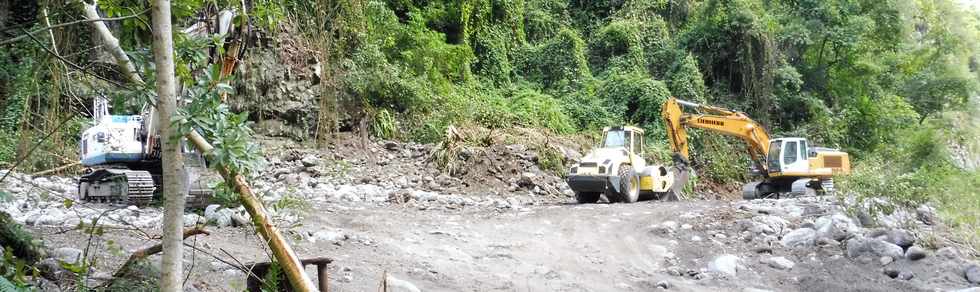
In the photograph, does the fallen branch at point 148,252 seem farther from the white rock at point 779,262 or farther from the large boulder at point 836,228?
the large boulder at point 836,228

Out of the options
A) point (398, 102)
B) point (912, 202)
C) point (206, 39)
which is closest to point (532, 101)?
point (398, 102)

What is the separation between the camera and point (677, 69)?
2319cm

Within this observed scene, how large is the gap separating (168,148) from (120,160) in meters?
7.95

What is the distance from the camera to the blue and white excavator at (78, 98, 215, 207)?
970 centimetres

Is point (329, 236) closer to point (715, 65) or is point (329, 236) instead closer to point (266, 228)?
point (266, 228)

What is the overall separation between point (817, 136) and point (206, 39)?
22.1 meters

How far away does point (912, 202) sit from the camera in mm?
8500

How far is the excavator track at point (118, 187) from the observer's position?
379 inches

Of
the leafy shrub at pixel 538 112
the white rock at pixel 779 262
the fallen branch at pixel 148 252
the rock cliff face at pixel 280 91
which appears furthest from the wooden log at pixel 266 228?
the leafy shrub at pixel 538 112

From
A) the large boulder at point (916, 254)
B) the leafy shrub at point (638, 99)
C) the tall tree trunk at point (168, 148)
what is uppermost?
the leafy shrub at point (638, 99)

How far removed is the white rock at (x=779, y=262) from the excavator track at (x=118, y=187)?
7.29 m

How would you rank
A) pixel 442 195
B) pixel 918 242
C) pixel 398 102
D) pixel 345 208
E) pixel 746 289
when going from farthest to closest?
pixel 398 102
pixel 442 195
pixel 345 208
pixel 918 242
pixel 746 289

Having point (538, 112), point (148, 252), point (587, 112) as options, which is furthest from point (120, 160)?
point (587, 112)

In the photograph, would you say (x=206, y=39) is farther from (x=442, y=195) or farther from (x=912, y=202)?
(x=442, y=195)
